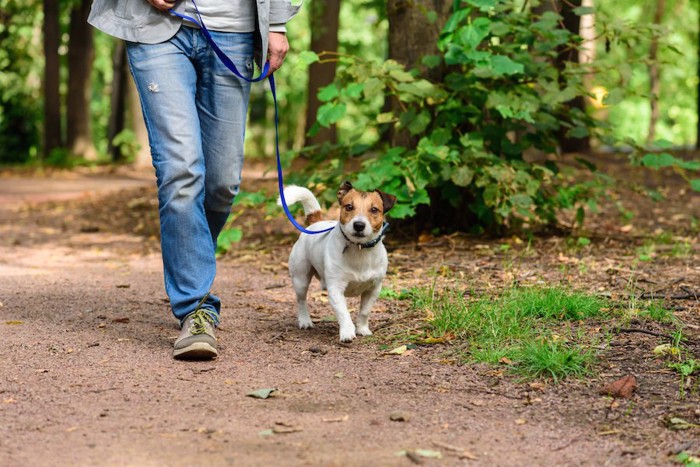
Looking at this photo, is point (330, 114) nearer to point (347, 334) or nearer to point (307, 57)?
point (307, 57)

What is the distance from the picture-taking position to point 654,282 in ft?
20.2

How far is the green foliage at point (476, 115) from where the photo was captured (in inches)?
288

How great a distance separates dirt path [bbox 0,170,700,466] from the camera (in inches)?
128

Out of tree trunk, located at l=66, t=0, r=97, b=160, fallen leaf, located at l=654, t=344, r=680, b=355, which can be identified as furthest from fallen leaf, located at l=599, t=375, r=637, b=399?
tree trunk, located at l=66, t=0, r=97, b=160

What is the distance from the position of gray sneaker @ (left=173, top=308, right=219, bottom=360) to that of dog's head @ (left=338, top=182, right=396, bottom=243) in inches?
34.4

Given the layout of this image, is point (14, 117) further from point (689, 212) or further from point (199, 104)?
point (199, 104)

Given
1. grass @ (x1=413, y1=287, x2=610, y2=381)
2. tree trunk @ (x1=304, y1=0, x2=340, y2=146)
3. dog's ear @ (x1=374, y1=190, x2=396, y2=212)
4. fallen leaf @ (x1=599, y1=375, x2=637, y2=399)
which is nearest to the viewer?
fallen leaf @ (x1=599, y1=375, x2=637, y2=399)

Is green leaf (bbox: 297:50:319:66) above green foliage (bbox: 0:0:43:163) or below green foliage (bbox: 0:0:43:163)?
above

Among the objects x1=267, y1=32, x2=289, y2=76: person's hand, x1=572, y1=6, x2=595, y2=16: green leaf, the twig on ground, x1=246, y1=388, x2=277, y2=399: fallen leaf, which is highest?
x1=572, y1=6, x2=595, y2=16: green leaf

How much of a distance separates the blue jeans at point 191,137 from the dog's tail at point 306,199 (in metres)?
0.47

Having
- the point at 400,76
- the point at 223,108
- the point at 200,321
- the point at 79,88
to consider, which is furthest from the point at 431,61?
the point at 79,88

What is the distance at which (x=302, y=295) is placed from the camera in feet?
17.5

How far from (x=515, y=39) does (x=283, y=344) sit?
3969 mm

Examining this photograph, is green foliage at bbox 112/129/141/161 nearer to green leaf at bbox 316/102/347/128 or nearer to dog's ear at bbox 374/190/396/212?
green leaf at bbox 316/102/347/128
